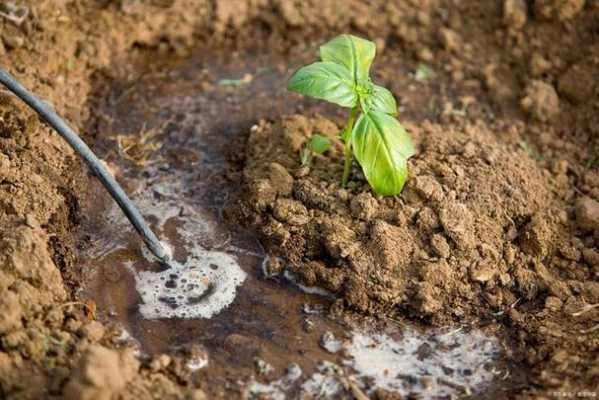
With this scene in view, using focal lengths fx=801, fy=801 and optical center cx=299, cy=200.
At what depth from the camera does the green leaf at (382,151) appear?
2889mm

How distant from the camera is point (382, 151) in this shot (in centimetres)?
289

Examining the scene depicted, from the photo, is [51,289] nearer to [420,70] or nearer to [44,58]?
[44,58]

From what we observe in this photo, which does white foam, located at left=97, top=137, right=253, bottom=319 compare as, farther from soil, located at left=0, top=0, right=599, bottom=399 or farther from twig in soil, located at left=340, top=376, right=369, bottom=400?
twig in soil, located at left=340, top=376, right=369, bottom=400

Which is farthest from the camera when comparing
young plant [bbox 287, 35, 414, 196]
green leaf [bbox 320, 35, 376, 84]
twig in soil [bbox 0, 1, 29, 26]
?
twig in soil [bbox 0, 1, 29, 26]

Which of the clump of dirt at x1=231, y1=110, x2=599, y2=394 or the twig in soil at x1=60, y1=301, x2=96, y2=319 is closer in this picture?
the twig in soil at x1=60, y1=301, x2=96, y2=319

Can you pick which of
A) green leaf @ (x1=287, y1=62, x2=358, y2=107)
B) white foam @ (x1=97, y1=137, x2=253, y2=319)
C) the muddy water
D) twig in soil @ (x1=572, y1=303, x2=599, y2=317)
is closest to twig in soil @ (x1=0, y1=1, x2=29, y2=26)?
the muddy water

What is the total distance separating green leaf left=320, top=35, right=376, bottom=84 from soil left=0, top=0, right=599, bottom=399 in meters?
0.42

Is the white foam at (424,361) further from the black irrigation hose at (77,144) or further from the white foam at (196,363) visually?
the black irrigation hose at (77,144)

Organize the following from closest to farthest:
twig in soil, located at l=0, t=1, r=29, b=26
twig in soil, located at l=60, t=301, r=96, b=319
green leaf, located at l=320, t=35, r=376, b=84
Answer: twig in soil, located at l=60, t=301, r=96, b=319 < green leaf, located at l=320, t=35, r=376, b=84 < twig in soil, located at l=0, t=1, r=29, b=26

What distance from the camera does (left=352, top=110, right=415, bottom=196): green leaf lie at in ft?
9.48

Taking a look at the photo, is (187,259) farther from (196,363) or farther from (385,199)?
(385,199)

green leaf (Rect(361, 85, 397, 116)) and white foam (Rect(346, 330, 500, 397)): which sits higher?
green leaf (Rect(361, 85, 397, 116))

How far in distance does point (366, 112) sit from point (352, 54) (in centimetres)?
25

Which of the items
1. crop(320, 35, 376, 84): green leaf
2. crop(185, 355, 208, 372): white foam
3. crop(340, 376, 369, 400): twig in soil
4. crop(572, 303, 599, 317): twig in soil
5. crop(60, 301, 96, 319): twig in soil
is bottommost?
crop(185, 355, 208, 372): white foam
